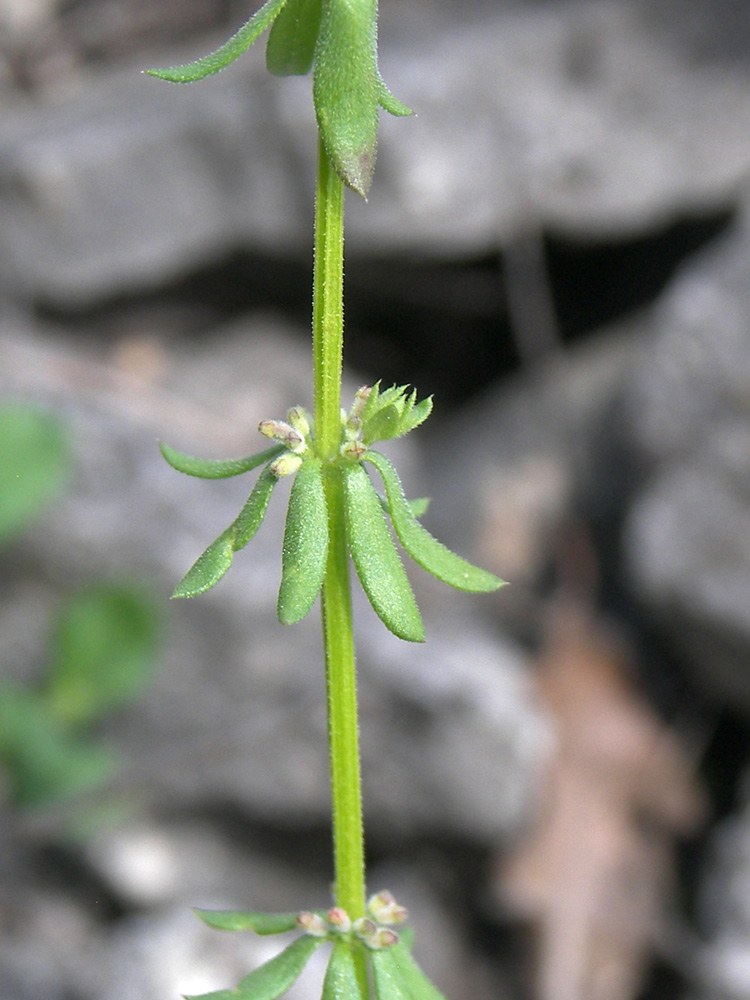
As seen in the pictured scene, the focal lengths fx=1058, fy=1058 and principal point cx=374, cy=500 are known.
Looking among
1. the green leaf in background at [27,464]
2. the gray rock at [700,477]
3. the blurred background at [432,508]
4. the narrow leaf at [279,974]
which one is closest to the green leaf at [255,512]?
the narrow leaf at [279,974]

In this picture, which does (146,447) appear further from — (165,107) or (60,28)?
(60,28)

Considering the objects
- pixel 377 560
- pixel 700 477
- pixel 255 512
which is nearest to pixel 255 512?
pixel 255 512

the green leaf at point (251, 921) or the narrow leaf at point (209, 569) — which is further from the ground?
the narrow leaf at point (209, 569)

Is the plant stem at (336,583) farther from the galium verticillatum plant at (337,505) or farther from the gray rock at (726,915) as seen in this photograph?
the gray rock at (726,915)

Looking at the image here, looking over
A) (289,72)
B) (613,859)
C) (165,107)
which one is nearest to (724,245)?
(613,859)

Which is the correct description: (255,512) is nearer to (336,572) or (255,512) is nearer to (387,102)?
(336,572)
